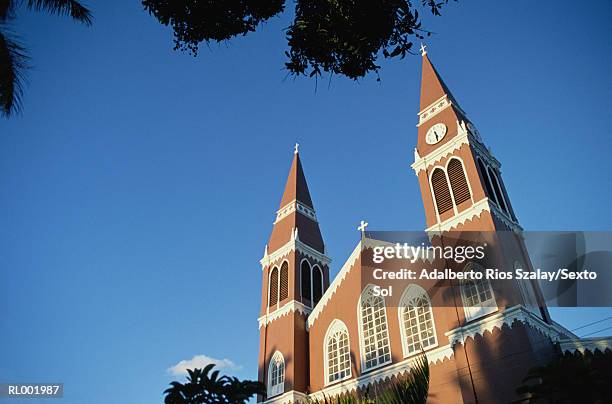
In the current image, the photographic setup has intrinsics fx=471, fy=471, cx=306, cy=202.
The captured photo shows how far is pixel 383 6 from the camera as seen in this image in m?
7.57

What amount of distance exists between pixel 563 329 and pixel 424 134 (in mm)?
10503

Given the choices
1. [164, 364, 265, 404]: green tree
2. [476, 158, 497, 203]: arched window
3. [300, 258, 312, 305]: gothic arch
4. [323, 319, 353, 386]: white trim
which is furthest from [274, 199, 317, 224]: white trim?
[164, 364, 265, 404]: green tree

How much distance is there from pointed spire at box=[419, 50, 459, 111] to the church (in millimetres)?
72

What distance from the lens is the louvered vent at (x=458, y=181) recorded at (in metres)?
19.8

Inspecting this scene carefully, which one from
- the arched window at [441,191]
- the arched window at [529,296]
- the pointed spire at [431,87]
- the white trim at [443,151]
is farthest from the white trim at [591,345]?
the pointed spire at [431,87]

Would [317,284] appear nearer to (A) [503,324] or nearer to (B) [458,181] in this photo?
(B) [458,181]

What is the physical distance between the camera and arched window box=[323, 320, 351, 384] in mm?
20547

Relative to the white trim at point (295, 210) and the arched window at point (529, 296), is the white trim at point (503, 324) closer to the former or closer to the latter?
the arched window at point (529, 296)

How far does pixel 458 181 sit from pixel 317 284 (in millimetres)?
10190

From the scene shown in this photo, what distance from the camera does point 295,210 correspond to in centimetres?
2848

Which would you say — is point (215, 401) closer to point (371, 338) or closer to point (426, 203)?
point (371, 338)

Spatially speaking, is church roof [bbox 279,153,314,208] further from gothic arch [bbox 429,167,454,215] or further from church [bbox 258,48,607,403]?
gothic arch [bbox 429,167,454,215]

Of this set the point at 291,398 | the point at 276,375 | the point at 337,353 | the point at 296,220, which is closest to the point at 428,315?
the point at 337,353

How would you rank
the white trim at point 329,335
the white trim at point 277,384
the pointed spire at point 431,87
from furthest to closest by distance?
the pointed spire at point 431,87
the white trim at point 277,384
the white trim at point 329,335
